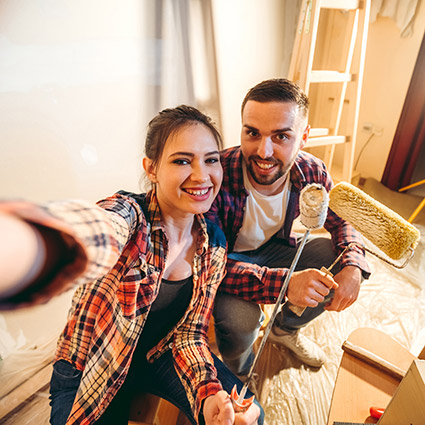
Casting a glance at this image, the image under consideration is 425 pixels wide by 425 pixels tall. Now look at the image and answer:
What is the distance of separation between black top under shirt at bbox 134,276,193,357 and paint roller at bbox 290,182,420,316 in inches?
12.7

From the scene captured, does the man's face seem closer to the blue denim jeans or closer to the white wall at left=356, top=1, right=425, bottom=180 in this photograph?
the blue denim jeans

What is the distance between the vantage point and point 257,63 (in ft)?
5.83

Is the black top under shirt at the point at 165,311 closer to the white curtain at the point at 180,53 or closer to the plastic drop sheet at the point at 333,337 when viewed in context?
the plastic drop sheet at the point at 333,337

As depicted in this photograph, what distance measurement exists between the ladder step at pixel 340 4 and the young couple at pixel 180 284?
0.84 metres

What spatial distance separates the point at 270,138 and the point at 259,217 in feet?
1.05

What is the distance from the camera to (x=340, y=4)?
1.60 meters

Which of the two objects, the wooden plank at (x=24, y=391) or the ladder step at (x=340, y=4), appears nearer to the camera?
the wooden plank at (x=24, y=391)

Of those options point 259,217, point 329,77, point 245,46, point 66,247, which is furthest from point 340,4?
point 66,247

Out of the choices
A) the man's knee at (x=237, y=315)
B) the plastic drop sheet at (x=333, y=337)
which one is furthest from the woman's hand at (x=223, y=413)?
the plastic drop sheet at (x=333, y=337)

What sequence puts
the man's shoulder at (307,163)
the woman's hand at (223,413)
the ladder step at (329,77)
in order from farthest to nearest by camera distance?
the ladder step at (329,77), the man's shoulder at (307,163), the woman's hand at (223,413)

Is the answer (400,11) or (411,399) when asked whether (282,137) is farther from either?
(400,11)

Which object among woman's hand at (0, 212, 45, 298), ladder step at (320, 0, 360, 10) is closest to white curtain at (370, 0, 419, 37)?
ladder step at (320, 0, 360, 10)

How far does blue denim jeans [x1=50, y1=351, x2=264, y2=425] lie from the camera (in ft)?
2.49

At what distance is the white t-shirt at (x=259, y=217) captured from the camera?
1.16 m
